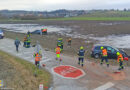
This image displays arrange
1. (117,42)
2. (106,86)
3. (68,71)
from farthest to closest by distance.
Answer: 1. (117,42)
2. (68,71)
3. (106,86)

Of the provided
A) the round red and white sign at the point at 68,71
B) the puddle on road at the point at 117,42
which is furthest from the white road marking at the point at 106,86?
the puddle on road at the point at 117,42

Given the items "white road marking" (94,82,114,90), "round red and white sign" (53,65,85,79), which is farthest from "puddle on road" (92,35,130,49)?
"white road marking" (94,82,114,90)

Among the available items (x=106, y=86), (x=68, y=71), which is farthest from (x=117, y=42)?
(x=106, y=86)

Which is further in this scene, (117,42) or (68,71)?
(117,42)

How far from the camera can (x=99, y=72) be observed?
12.0 meters

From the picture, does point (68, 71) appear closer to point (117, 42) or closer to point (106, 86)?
point (106, 86)

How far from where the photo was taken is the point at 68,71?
12.3 meters

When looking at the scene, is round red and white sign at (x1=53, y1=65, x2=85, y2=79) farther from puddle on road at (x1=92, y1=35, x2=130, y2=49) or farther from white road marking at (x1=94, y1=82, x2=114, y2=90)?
puddle on road at (x1=92, y1=35, x2=130, y2=49)

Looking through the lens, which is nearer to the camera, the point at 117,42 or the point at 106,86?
the point at 106,86

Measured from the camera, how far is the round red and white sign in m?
11.4

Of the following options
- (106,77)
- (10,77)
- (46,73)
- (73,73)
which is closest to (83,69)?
(73,73)

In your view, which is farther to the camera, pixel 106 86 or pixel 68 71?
pixel 68 71

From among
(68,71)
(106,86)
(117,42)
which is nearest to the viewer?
(106,86)

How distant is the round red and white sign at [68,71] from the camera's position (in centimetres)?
1145
